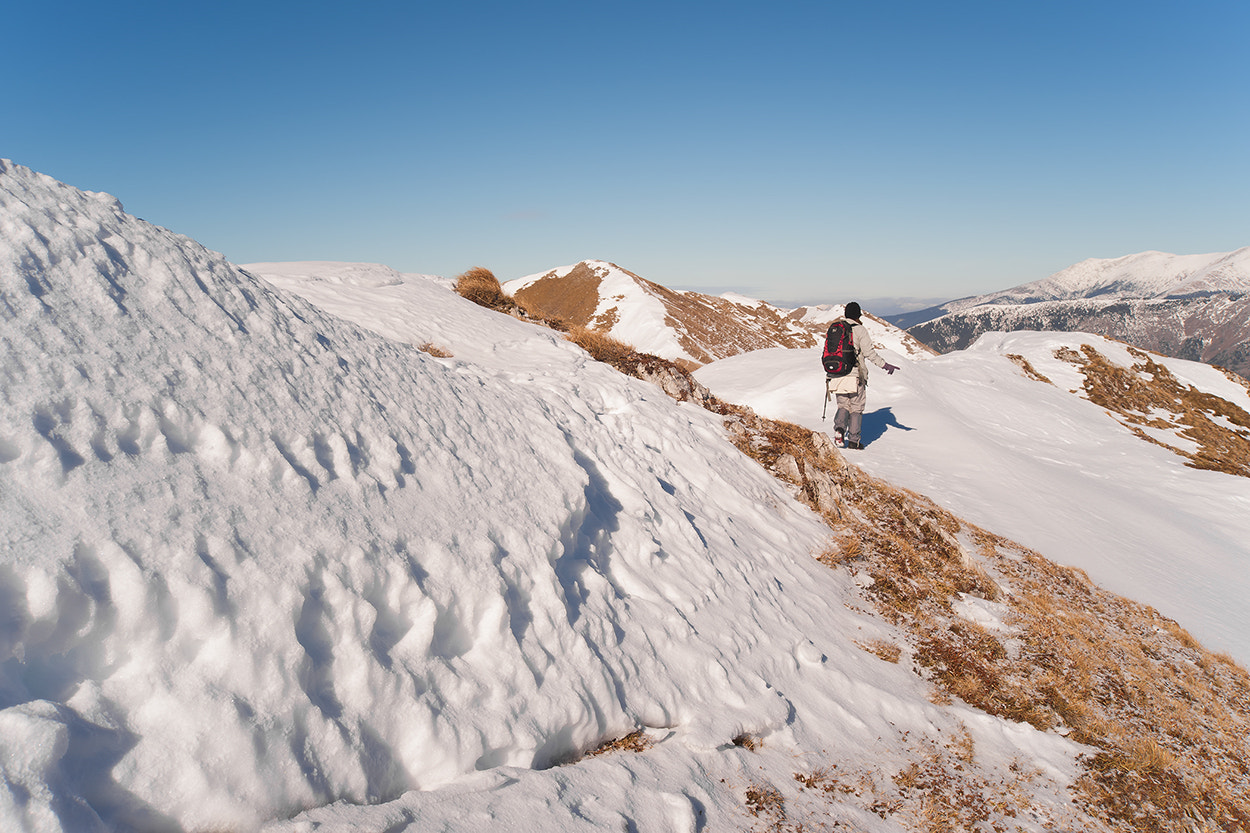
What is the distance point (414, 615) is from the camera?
11.6 ft

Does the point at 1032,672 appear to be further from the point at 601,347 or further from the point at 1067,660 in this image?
the point at 601,347

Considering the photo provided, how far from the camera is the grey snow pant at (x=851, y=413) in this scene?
42.0ft

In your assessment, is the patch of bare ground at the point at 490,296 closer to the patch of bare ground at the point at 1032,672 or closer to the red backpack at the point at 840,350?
the red backpack at the point at 840,350

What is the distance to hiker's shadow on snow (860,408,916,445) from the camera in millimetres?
14406

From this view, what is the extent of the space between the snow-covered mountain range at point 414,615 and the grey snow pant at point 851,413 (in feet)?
16.1

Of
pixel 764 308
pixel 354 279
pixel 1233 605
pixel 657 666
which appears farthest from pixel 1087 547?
pixel 764 308

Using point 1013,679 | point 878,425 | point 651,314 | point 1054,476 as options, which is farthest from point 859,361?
point 651,314

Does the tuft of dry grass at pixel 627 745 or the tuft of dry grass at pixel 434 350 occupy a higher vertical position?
the tuft of dry grass at pixel 434 350

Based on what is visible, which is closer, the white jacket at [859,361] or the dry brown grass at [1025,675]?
the dry brown grass at [1025,675]

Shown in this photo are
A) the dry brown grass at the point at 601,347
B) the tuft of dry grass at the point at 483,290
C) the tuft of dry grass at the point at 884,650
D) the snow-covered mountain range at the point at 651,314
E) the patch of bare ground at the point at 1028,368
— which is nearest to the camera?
the tuft of dry grass at the point at 884,650

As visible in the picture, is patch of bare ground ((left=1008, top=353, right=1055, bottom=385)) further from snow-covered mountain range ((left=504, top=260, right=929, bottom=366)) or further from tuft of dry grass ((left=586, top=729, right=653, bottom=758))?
tuft of dry grass ((left=586, top=729, right=653, bottom=758))

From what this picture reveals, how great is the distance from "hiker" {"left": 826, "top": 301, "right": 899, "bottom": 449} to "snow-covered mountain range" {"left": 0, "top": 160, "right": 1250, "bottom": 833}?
16.0 feet

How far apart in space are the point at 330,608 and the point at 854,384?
11815 mm

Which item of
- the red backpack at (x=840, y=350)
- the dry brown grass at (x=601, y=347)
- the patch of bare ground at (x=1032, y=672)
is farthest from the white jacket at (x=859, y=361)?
the dry brown grass at (x=601, y=347)
